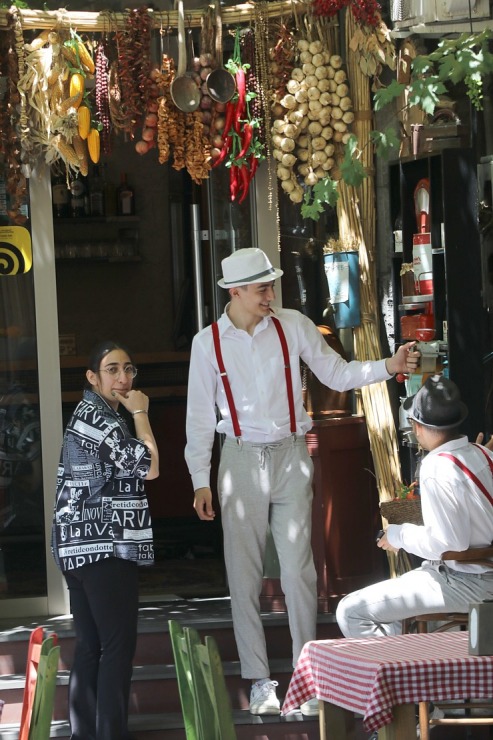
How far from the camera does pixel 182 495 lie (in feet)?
A: 28.7

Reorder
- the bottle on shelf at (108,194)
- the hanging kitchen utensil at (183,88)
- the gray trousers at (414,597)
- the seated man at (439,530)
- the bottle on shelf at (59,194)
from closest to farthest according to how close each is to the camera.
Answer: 1. the seated man at (439,530)
2. the gray trousers at (414,597)
3. the hanging kitchen utensil at (183,88)
4. the bottle on shelf at (59,194)
5. the bottle on shelf at (108,194)

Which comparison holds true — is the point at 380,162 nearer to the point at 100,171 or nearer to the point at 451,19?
the point at 451,19

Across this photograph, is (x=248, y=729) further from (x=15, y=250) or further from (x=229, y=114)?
(x=229, y=114)

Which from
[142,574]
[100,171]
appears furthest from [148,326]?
[142,574]

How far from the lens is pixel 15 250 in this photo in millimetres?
6980

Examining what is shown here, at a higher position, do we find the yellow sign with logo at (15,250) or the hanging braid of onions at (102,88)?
the hanging braid of onions at (102,88)

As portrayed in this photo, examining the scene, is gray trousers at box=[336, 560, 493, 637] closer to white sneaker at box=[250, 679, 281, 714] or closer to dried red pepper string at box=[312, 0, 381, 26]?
white sneaker at box=[250, 679, 281, 714]

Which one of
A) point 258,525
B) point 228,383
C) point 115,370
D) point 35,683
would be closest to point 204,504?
point 258,525

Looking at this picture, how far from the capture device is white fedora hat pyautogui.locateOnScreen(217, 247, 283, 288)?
581cm

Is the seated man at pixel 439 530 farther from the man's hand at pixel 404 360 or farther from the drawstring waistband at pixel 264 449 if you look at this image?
the drawstring waistband at pixel 264 449

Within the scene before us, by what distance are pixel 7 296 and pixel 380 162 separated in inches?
77.9

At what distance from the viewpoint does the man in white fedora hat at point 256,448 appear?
579 centimetres

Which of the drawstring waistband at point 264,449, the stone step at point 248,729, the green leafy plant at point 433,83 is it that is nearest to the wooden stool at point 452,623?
the stone step at point 248,729

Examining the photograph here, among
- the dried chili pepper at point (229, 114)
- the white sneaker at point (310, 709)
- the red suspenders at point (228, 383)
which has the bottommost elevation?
the white sneaker at point (310, 709)
